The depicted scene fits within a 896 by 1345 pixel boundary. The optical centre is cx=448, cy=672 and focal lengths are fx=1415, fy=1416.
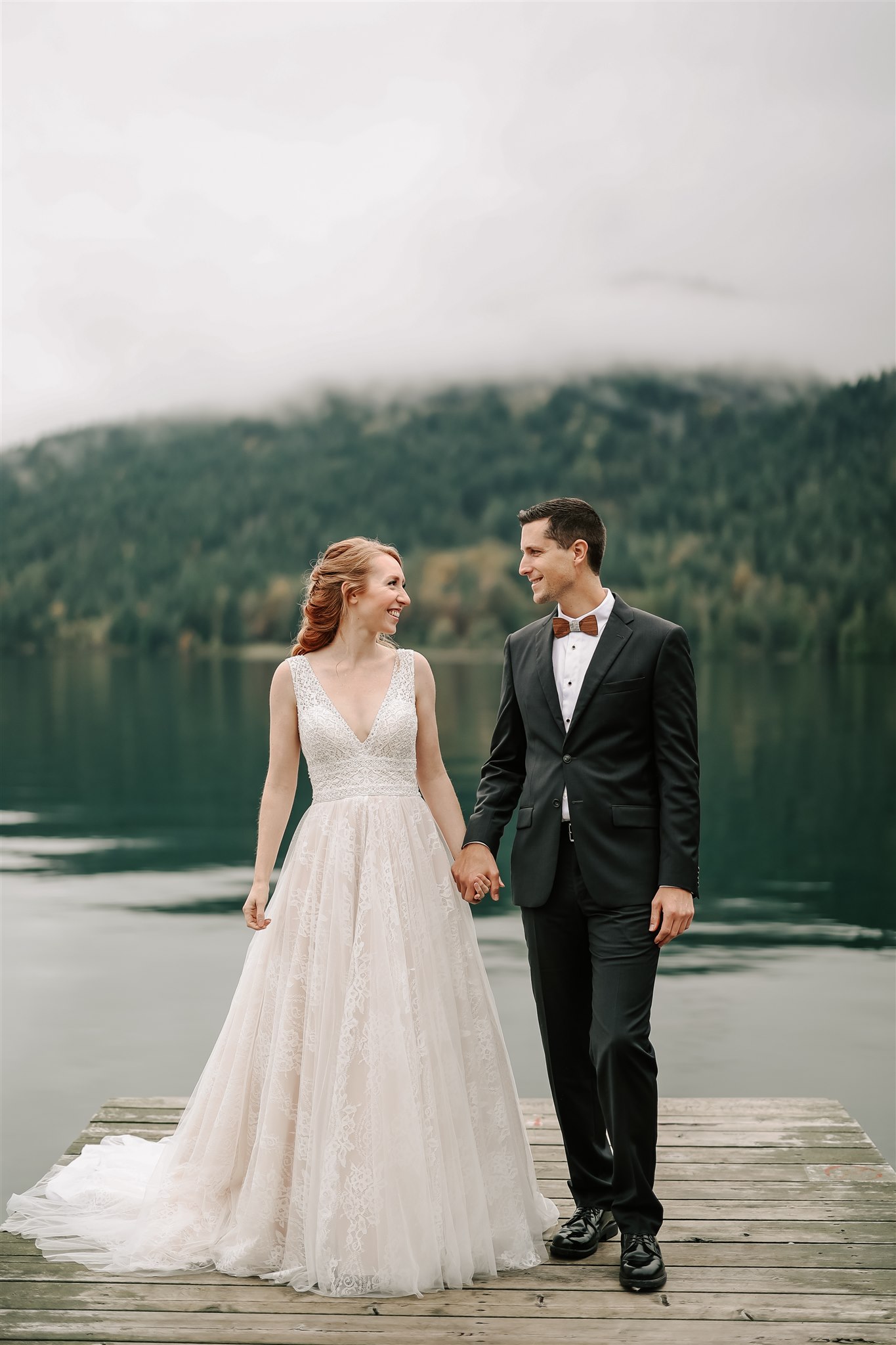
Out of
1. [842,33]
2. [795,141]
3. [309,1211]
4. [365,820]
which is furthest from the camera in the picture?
[795,141]

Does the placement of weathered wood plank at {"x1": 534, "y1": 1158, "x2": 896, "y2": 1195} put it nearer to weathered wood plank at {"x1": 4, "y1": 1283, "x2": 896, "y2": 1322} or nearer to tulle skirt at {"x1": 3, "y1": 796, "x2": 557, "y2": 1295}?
tulle skirt at {"x1": 3, "y1": 796, "x2": 557, "y2": 1295}

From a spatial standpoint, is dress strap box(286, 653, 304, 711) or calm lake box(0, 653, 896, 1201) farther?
calm lake box(0, 653, 896, 1201)

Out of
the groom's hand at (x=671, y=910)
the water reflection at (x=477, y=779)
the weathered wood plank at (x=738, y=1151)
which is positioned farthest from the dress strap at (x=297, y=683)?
the water reflection at (x=477, y=779)

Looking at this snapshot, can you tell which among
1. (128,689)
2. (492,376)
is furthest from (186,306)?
(128,689)

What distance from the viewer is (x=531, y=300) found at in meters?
69.6

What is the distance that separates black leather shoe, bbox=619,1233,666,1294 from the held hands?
0.85 meters

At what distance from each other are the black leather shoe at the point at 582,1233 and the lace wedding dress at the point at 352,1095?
0.05 metres

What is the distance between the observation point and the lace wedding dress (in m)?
3.16

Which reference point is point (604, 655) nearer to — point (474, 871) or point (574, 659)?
point (574, 659)

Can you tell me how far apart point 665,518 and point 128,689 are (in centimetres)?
2495

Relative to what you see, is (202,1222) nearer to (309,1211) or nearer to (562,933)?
(309,1211)

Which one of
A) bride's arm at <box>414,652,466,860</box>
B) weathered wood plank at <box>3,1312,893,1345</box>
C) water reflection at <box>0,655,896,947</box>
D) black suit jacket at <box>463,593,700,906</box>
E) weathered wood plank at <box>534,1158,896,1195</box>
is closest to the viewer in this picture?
weathered wood plank at <box>3,1312,893,1345</box>

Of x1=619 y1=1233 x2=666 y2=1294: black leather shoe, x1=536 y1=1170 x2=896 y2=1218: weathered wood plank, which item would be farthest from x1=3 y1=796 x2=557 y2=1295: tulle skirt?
x1=536 y1=1170 x2=896 y2=1218: weathered wood plank

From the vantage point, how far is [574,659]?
345 centimetres
